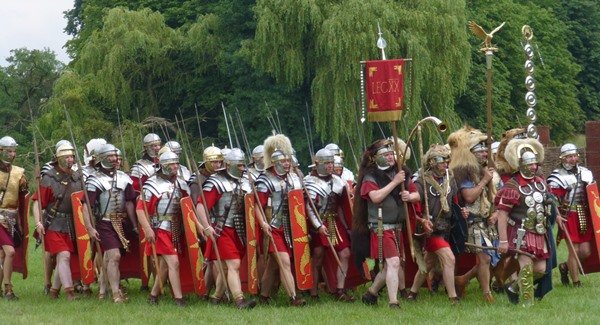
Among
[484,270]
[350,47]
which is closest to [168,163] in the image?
[484,270]

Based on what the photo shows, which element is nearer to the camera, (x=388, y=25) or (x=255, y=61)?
(x=388, y=25)

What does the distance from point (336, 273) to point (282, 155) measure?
1391mm

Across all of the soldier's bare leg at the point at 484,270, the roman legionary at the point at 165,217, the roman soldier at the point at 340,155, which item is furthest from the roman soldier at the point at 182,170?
the soldier's bare leg at the point at 484,270

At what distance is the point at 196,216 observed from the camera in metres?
12.8

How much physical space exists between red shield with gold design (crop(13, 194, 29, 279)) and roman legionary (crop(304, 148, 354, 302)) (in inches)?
119

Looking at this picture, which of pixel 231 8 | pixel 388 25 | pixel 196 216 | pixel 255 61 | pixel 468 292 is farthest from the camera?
pixel 231 8

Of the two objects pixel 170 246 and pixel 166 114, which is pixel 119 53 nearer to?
pixel 166 114

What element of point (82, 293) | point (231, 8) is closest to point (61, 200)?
point (82, 293)

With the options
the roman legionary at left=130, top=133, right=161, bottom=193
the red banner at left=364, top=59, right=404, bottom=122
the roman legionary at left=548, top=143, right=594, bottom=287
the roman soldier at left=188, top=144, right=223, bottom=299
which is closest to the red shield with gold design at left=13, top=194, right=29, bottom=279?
the roman legionary at left=130, top=133, right=161, bottom=193

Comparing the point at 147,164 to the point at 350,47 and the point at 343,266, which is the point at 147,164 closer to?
the point at 343,266

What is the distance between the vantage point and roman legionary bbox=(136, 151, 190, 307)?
12812 mm

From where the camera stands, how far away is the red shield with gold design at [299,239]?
42.0ft

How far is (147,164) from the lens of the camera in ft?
47.5

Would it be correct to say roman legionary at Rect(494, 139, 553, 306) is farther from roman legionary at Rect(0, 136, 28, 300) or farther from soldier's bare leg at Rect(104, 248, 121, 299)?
roman legionary at Rect(0, 136, 28, 300)
